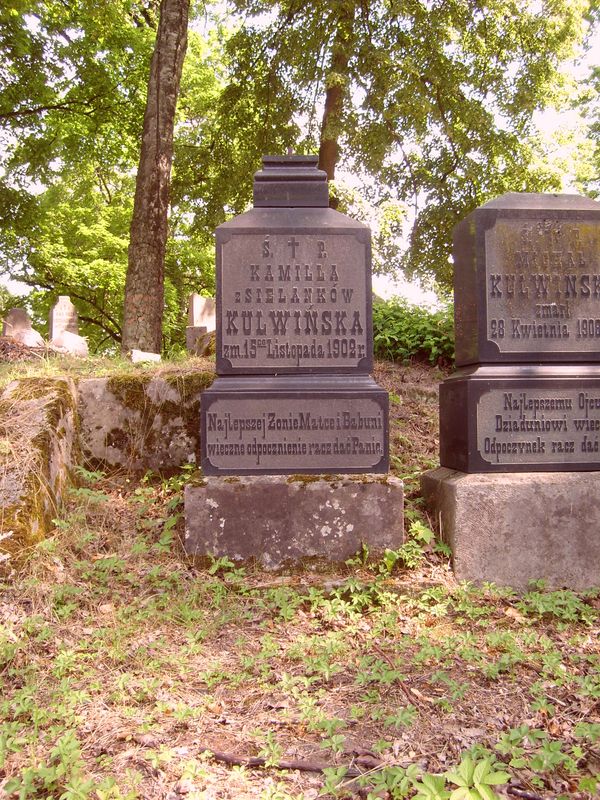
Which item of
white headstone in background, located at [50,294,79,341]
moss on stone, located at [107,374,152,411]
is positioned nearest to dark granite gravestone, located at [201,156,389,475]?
moss on stone, located at [107,374,152,411]

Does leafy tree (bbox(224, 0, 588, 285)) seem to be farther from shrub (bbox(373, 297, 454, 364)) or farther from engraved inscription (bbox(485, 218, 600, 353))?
engraved inscription (bbox(485, 218, 600, 353))

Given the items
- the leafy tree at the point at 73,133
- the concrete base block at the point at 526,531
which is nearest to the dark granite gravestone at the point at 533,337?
the concrete base block at the point at 526,531

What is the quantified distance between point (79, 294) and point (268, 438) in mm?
17901

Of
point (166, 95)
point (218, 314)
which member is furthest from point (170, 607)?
point (166, 95)

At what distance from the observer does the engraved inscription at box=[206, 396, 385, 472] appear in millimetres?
4203

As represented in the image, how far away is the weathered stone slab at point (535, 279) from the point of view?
4.23 meters

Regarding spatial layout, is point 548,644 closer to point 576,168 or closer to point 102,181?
point 576,168

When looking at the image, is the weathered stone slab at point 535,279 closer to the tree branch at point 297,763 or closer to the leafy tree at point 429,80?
the tree branch at point 297,763

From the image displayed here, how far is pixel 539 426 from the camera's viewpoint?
167 inches

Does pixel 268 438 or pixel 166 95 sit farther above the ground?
pixel 166 95

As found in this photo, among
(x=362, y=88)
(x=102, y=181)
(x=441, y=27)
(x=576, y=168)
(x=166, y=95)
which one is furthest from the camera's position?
(x=102, y=181)

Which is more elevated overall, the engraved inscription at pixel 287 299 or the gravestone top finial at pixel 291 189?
the gravestone top finial at pixel 291 189

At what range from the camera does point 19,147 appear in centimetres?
1566

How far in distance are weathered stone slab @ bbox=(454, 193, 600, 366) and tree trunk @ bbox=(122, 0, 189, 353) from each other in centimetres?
517
